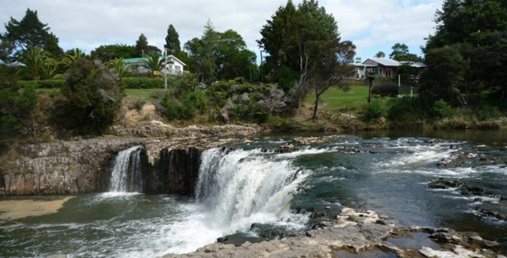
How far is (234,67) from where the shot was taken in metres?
51.6

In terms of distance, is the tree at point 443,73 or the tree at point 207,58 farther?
the tree at point 207,58

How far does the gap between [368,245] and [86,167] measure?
20380 millimetres

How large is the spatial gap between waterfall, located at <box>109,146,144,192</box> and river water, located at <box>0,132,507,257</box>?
101 cm

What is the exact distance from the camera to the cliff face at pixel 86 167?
73.7ft

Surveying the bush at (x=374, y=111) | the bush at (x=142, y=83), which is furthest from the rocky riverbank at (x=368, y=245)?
the bush at (x=142, y=83)

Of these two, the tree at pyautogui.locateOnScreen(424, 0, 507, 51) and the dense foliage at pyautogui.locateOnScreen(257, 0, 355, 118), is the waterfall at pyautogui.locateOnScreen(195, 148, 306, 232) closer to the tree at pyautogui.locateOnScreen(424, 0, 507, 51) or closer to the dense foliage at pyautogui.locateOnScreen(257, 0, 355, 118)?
the dense foliage at pyautogui.locateOnScreen(257, 0, 355, 118)

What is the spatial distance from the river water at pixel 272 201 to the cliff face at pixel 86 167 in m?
1.33

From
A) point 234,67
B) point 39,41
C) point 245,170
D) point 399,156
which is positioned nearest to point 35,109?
point 245,170

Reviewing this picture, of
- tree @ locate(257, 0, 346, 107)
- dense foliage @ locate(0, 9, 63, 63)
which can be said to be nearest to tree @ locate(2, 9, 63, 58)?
dense foliage @ locate(0, 9, 63, 63)

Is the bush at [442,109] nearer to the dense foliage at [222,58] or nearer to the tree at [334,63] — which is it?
the tree at [334,63]

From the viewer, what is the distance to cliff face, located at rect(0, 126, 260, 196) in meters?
22.5

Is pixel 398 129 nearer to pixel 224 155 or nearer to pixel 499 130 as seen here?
pixel 499 130

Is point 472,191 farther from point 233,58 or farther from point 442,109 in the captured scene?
point 233,58

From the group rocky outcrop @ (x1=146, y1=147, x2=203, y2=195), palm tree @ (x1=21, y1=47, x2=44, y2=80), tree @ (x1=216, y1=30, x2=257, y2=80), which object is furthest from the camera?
tree @ (x1=216, y1=30, x2=257, y2=80)
